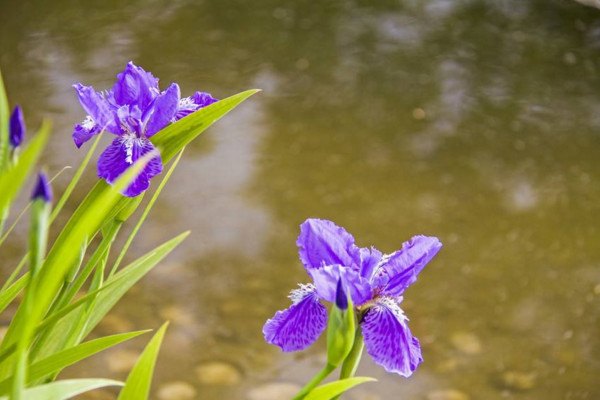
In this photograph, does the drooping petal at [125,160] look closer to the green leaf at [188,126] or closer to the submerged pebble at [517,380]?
the green leaf at [188,126]

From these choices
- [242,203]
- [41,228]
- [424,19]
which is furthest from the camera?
[424,19]

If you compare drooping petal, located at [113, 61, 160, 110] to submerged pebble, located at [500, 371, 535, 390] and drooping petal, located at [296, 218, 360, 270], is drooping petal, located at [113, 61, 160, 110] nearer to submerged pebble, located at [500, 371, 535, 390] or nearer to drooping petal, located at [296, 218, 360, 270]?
drooping petal, located at [296, 218, 360, 270]

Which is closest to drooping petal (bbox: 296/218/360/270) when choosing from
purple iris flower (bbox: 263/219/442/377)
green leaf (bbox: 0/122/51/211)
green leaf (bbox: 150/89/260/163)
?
purple iris flower (bbox: 263/219/442/377)

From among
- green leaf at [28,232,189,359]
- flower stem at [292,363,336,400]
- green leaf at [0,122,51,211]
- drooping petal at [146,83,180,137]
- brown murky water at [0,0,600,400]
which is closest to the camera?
green leaf at [0,122,51,211]

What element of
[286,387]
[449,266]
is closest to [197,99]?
[286,387]

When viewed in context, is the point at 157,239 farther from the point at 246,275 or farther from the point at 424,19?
the point at 424,19

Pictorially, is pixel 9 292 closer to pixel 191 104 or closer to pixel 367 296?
pixel 191 104
